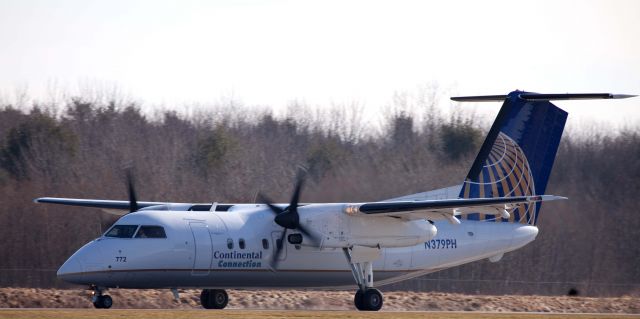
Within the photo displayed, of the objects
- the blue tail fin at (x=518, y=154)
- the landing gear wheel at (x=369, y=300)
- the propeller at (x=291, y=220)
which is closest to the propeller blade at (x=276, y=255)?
the propeller at (x=291, y=220)

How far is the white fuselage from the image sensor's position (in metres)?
19.7

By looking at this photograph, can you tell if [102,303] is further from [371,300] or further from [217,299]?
[371,300]

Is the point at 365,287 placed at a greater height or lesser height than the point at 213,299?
greater

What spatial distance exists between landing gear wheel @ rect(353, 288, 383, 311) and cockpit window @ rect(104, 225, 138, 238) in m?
5.09

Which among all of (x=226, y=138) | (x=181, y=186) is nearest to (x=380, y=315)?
(x=181, y=186)

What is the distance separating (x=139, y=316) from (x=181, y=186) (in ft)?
60.3

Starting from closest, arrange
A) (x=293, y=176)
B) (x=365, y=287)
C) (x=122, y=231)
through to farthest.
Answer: (x=122, y=231)
(x=365, y=287)
(x=293, y=176)

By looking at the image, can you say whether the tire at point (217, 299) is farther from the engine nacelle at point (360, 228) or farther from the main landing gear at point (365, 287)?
the main landing gear at point (365, 287)

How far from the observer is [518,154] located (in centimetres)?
2395

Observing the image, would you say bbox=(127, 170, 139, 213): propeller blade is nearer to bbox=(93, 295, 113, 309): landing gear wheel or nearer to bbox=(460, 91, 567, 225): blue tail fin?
bbox=(93, 295, 113, 309): landing gear wheel

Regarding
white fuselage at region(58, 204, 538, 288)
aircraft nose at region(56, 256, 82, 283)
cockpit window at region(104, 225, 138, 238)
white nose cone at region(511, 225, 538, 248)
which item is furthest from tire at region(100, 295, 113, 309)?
white nose cone at region(511, 225, 538, 248)

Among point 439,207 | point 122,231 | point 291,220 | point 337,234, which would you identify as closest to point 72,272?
point 122,231

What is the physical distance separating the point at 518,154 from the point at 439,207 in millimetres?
4289

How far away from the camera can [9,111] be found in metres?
44.9
